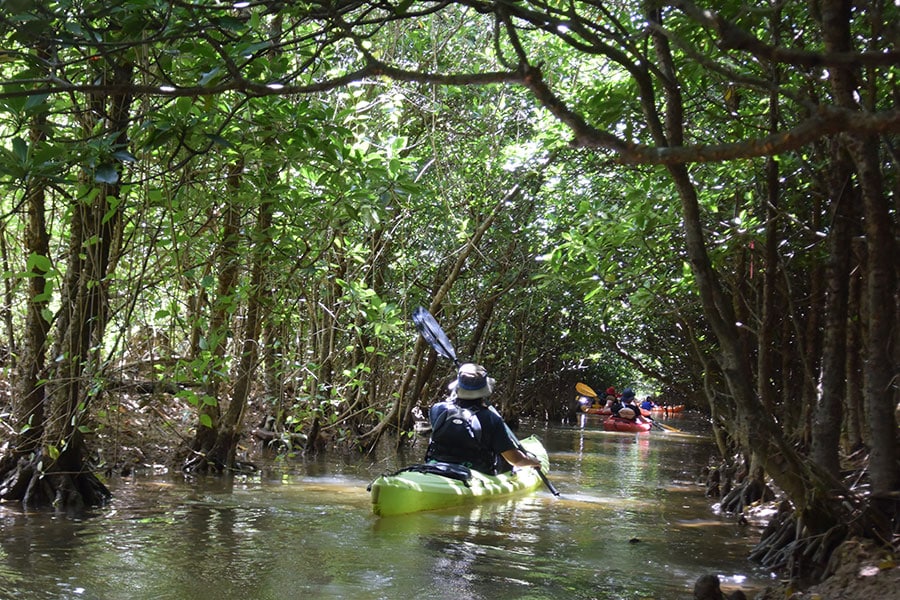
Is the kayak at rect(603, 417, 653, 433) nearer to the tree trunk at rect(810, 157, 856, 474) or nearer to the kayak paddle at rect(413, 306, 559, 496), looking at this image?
the kayak paddle at rect(413, 306, 559, 496)

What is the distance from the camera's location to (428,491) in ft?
27.2

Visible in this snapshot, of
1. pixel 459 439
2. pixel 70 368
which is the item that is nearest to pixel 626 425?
pixel 459 439

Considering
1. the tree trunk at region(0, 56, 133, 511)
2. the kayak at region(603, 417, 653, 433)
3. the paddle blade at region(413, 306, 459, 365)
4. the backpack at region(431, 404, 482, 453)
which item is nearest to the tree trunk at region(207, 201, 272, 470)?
the tree trunk at region(0, 56, 133, 511)

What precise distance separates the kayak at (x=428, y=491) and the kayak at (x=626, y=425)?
18.8 m

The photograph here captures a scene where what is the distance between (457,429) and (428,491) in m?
0.83

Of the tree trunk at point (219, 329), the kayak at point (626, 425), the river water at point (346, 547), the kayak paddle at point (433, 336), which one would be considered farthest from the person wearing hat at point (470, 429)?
the kayak at point (626, 425)

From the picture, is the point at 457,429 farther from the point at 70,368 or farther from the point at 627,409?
the point at 627,409

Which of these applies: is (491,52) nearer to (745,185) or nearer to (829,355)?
(745,185)

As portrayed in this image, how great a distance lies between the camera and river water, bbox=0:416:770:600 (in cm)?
537

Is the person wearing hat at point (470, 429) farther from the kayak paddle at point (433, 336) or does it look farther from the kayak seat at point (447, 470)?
the kayak paddle at point (433, 336)

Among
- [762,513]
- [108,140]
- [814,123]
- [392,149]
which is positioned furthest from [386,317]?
[814,123]

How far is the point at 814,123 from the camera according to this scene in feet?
6.82

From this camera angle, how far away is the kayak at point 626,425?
27.7 metres

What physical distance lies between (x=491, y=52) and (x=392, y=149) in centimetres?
508
